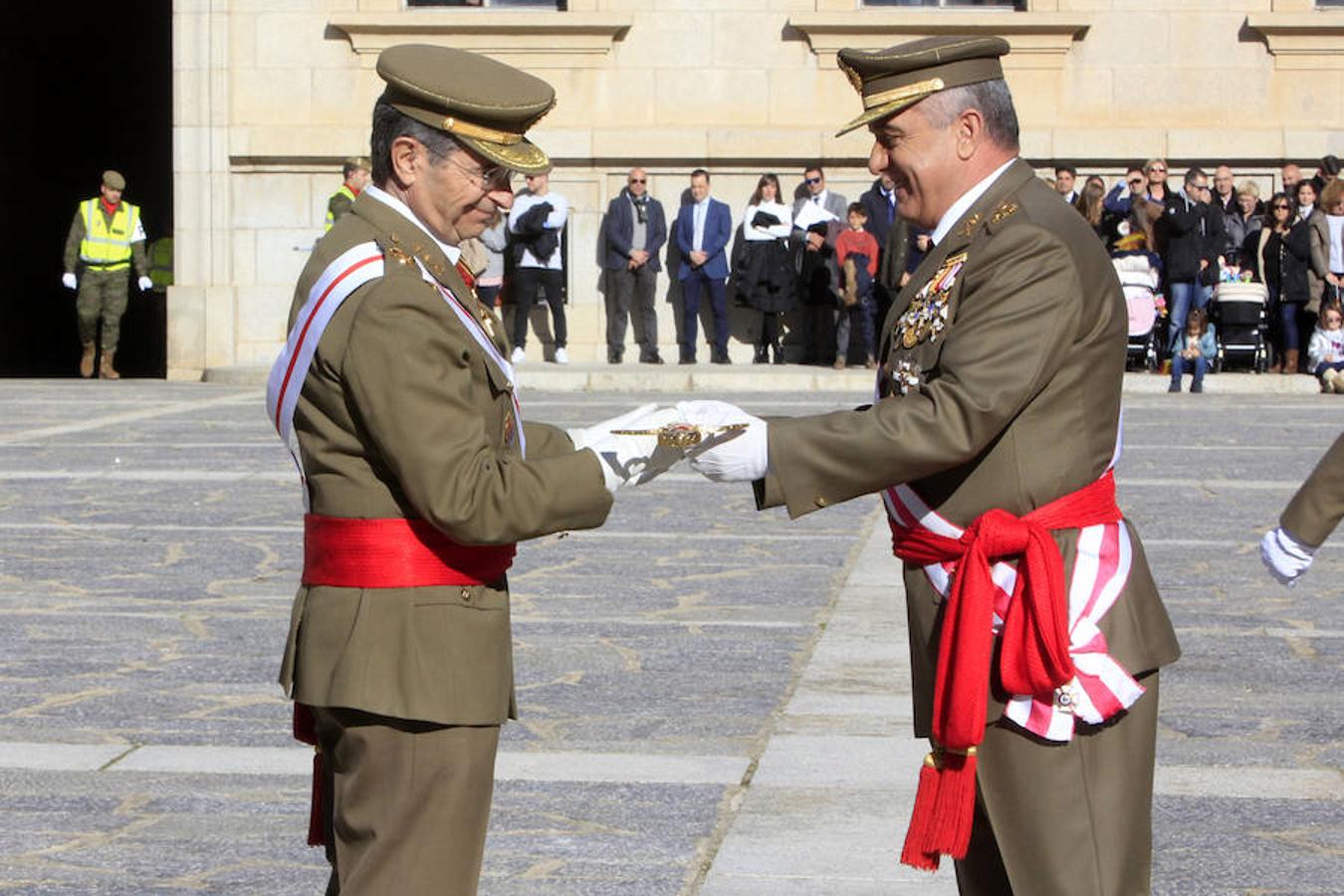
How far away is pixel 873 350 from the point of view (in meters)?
21.9

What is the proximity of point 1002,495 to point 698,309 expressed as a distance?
18500mm

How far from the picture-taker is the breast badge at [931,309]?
3.82 m

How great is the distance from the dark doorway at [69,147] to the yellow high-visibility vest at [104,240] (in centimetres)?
500

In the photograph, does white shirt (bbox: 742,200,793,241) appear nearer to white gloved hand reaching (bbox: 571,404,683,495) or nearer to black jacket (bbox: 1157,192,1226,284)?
black jacket (bbox: 1157,192,1226,284)

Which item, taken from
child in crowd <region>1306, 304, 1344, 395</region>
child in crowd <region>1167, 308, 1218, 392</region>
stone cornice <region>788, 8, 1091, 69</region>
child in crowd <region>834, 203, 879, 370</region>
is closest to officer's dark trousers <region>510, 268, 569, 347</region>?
child in crowd <region>834, 203, 879, 370</region>

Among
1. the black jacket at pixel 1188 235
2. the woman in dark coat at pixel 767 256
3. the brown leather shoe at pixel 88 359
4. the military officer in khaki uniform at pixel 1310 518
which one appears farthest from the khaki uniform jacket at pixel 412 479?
the brown leather shoe at pixel 88 359

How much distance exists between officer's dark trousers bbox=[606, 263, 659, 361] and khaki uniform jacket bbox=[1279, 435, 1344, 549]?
1764 centimetres

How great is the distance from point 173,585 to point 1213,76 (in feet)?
51.3

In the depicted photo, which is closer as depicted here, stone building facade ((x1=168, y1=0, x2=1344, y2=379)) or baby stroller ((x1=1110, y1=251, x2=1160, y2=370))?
baby stroller ((x1=1110, y1=251, x2=1160, y2=370))

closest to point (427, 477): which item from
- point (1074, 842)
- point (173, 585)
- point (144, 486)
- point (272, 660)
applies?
point (1074, 842)

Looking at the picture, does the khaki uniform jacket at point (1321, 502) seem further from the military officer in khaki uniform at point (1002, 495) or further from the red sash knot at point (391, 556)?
the red sash knot at point (391, 556)

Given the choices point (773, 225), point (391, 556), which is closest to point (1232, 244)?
point (773, 225)

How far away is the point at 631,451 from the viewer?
148 inches

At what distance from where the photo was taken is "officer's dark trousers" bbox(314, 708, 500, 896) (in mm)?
3553
